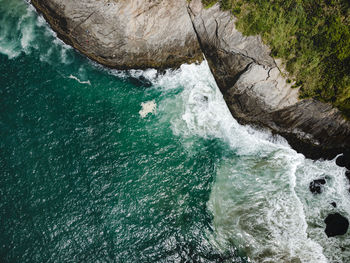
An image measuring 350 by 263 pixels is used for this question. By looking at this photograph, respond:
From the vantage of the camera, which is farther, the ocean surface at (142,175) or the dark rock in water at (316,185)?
the dark rock in water at (316,185)

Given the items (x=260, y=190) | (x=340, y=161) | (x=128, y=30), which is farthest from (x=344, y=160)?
(x=128, y=30)

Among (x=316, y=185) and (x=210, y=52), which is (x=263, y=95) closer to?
(x=210, y=52)

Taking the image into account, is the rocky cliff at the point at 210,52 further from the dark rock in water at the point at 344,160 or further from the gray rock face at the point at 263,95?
the dark rock in water at the point at 344,160

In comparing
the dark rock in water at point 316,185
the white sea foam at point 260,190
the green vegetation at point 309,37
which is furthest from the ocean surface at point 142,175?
the green vegetation at point 309,37

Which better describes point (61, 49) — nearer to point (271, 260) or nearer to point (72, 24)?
point (72, 24)

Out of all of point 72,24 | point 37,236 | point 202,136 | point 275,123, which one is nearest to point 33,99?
point 72,24

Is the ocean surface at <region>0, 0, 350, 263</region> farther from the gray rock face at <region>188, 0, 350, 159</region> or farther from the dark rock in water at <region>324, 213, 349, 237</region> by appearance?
the gray rock face at <region>188, 0, 350, 159</region>
